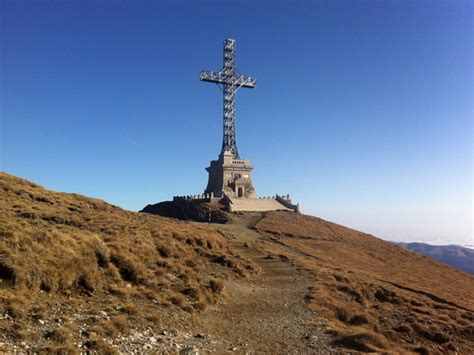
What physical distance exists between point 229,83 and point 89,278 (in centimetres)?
5628

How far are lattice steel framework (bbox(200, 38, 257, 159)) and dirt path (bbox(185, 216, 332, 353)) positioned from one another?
45.1 m

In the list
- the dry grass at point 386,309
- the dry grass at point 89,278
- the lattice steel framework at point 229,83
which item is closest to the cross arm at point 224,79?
the lattice steel framework at point 229,83

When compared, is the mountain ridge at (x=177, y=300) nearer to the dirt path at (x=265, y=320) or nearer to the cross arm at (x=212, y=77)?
the dirt path at (x=265, y=320)

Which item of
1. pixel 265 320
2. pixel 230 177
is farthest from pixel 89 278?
pixel 230 177

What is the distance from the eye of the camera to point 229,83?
65.2m

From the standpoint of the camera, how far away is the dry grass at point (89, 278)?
923 cm

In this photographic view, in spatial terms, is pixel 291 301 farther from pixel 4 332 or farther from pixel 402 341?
pixel 4 332

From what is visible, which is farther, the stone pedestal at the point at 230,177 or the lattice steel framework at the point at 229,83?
the lattice steel framework at the point at 229,83

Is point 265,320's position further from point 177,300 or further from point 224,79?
point 224,79

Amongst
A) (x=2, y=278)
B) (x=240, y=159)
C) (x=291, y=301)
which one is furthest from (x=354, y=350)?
(x=240, y=159)

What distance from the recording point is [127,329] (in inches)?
383

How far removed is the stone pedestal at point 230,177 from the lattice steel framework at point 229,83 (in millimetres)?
2693

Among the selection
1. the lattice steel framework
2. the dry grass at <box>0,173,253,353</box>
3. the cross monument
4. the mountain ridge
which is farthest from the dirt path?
the lattice steel framework

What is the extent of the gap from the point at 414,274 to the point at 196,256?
2308 centimetres
